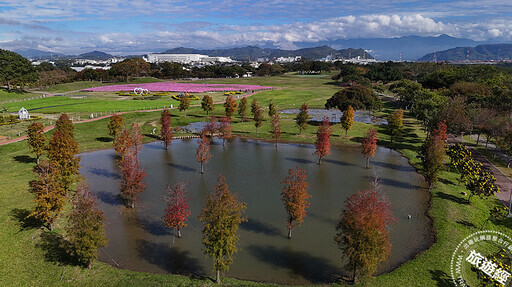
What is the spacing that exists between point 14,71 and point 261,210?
127m

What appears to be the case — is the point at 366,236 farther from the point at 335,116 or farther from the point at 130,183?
the point at 335,116

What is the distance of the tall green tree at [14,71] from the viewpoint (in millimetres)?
110294

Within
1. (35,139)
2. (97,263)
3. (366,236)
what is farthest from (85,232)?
(35,139)

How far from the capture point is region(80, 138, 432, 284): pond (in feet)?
77.9

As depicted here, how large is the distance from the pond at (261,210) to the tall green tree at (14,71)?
91380mm

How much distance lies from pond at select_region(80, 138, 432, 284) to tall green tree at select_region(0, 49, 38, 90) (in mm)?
91380

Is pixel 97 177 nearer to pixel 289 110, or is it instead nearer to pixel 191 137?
pixel 191 137

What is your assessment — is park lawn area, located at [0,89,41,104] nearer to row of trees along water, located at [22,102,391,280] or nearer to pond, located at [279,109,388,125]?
row of trees along water, located at [22,102,391,280]

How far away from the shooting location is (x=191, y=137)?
197ft

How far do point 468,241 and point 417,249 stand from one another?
16.5 feet

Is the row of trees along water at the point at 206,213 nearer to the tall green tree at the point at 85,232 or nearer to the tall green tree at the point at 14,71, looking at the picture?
the tall green tree at the point at 85,232

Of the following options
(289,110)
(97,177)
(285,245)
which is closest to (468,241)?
(285,245)

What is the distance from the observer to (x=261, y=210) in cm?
3148

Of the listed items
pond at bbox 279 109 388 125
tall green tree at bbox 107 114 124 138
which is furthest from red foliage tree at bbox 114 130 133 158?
pond at bbox 279 109 388 125
